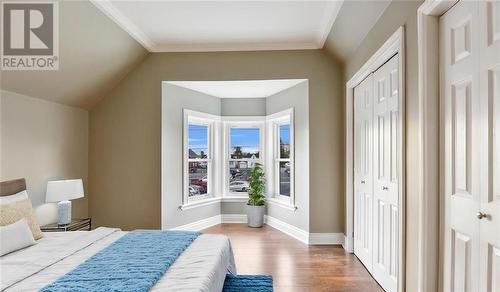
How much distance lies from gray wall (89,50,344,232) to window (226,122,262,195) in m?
1.51

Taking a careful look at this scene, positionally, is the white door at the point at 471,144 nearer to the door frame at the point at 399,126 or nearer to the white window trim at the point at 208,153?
the door frame at the point at 399,126

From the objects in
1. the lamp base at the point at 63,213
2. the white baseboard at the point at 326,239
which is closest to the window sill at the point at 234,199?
the white baseboard at the point at 326,239

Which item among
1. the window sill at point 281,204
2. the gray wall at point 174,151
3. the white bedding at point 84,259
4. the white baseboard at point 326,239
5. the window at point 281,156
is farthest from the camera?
the window at point 281,156

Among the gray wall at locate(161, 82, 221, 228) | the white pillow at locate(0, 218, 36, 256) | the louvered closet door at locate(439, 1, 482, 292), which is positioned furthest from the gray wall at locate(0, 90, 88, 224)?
the louvered closet door at locate(439, 1, 482, 292)

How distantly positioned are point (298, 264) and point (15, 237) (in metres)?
2.75

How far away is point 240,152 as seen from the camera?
226 inches

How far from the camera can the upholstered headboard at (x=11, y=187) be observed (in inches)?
106

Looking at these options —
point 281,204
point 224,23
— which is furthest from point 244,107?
point 224,23

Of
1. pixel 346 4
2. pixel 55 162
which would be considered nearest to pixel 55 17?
pixel 55 162

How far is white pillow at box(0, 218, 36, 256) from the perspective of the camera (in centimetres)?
224

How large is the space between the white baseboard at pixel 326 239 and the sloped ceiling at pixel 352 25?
2.45m

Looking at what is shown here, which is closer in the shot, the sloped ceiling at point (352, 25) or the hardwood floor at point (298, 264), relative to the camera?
the sloped ceiling at point (352, 25)

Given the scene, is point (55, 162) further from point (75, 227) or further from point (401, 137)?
point (401, 137)

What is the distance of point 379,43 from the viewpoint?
9.41 ft
